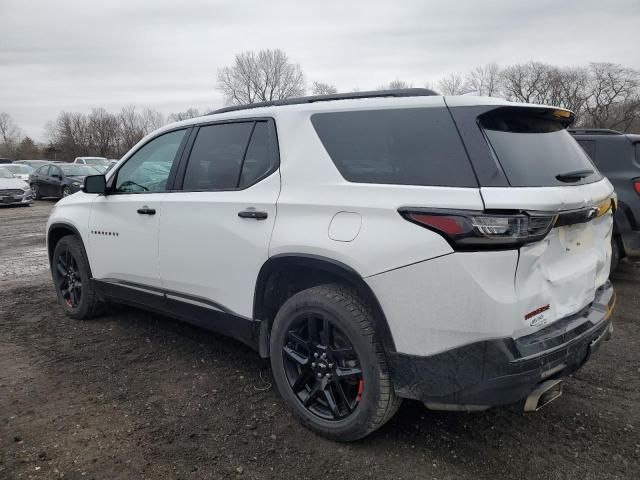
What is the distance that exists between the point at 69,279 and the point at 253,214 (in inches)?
114

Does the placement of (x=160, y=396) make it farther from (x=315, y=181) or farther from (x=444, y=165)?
(x=444, y=165)

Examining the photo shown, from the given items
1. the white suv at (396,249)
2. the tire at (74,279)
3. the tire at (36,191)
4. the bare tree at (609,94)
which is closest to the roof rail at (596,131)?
the white suv at (396,249)

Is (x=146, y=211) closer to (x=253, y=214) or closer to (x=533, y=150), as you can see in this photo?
(x=253, y=214)

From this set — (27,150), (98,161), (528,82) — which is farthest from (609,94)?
(27,150)

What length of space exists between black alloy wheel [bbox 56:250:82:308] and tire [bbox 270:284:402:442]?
2766mm

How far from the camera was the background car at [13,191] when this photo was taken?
56.8 feet

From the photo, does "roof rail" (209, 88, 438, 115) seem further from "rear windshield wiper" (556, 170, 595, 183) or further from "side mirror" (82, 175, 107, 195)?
"side mirror" (82, 175, 107, 195)

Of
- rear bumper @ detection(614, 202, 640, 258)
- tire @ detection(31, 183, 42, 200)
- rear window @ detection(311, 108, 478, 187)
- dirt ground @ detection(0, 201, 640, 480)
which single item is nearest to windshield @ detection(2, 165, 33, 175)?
tire @ detection(31, 183, 42, 200)

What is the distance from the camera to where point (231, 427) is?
9.32 ft

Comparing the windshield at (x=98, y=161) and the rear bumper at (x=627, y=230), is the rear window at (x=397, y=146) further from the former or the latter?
the windshield at (x=98, y=161)

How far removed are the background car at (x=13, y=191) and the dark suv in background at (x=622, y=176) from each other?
18.3m

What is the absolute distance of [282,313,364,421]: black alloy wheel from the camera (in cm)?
255

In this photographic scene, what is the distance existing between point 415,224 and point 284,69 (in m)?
73.9

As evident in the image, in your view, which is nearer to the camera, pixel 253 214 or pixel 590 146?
pixel 253 214
